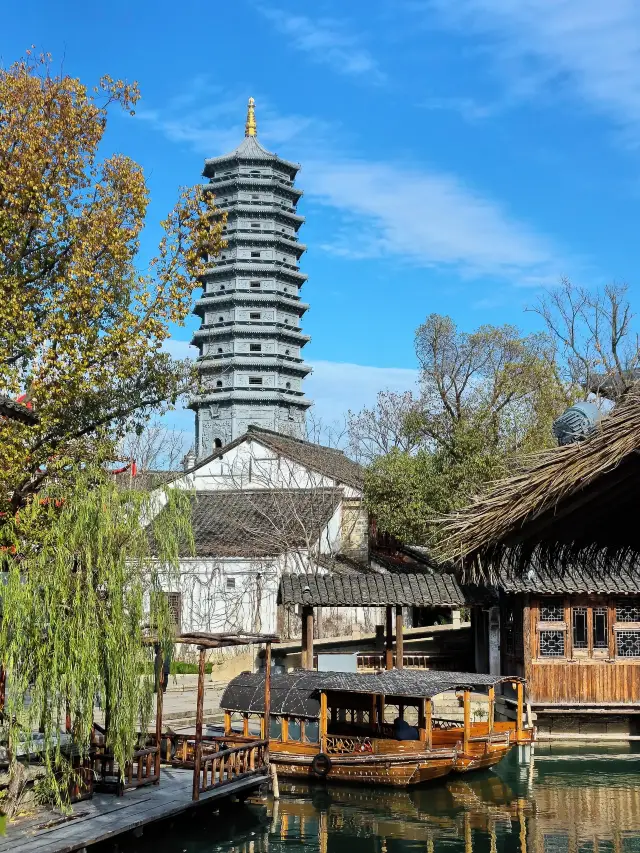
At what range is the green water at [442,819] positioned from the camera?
42.4ft

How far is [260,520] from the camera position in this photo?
31.1 meters

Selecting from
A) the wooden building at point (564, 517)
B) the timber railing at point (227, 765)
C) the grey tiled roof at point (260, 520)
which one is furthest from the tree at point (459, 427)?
the wooden building at point (564, 517)

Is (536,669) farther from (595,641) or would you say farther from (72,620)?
(72,620)

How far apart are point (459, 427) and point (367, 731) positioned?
10.9 metres

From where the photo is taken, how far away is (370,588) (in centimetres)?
2120

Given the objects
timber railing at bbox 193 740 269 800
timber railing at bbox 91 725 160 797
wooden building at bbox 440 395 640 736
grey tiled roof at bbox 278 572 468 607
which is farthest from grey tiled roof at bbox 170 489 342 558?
wooden building at bbox 440 395 640 736

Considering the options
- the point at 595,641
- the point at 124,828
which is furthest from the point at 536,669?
the point at 124,828

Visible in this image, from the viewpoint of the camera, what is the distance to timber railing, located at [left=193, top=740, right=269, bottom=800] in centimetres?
1297

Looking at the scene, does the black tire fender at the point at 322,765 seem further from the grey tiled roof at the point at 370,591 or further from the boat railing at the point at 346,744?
the grey tiled roof at the point at 370,591

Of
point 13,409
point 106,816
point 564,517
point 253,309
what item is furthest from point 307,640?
point 253,309

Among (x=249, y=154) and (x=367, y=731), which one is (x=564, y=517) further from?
(x=249, y=154)

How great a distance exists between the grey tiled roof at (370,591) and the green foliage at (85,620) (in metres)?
9.13

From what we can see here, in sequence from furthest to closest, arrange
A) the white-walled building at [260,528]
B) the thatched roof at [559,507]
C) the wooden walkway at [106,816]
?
the white-walled building at [260,528] < the wooden walkway at [106,816] < the thatched roof at [559,507]

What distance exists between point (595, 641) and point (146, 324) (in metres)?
12.0
